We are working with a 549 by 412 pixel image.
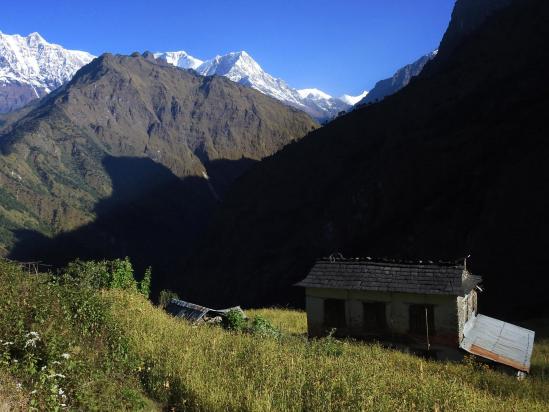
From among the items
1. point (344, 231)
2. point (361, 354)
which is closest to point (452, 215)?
point (344, 231)

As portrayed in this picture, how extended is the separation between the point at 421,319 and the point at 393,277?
2218 millimetres

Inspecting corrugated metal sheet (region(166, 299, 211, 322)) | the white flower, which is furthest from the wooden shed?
the white flower

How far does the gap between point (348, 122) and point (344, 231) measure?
52841 millimetres

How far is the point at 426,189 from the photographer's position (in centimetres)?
8275

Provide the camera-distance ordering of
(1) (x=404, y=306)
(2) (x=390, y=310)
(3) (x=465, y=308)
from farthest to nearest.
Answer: (3) (x=465, y=308) → (2) (x=390, y=310) → (1) (x=404, y=306)

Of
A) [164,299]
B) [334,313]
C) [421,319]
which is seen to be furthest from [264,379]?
[164,299]

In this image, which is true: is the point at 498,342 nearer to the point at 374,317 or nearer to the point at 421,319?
the point at 421,319

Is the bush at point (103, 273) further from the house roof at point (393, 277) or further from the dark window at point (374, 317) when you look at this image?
the dark window at point (374, 317)

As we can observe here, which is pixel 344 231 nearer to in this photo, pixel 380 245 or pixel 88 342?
pixel 380 245

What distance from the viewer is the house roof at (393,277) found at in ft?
71.2

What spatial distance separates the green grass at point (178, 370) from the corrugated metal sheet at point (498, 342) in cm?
1140

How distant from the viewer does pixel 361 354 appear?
39.8 ft

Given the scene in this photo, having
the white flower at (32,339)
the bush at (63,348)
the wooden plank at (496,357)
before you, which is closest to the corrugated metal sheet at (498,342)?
the wooden plank at (496,357)

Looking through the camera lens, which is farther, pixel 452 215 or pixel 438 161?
pixel 438 161
